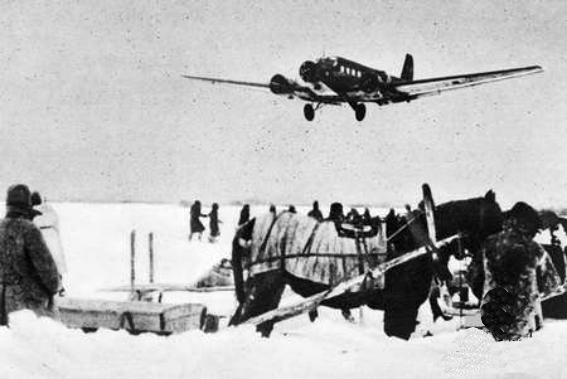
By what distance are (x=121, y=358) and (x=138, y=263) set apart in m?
11.6

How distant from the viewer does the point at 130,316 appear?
18.3 ft

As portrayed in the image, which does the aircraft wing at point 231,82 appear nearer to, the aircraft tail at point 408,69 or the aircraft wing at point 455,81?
the aircraft wing at point 455,81

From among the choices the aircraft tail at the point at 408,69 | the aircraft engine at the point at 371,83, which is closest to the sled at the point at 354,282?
the aircraft engine at the point at 371,83

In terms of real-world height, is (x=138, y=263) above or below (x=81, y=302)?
below

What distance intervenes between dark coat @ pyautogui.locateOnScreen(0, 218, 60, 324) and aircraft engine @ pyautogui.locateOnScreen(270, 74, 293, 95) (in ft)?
31.7

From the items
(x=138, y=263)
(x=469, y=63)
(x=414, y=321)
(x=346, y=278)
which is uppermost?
(x=469, y=63)

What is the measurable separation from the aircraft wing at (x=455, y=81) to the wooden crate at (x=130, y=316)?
4690 millimetres

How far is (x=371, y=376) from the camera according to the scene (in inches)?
165

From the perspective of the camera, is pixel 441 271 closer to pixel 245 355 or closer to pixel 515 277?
pixel 515 277

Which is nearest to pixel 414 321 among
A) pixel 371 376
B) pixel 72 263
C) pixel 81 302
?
pixel 371 376

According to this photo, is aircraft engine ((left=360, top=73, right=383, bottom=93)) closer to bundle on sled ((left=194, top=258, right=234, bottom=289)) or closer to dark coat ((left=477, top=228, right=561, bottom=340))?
bundle on sled ((left=194, top=258, right=234, bottom=289))

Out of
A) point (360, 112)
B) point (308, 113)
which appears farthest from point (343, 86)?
point (308, 113)

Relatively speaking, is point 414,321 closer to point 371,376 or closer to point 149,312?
point 371,376

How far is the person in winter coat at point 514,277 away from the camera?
14.3ft
